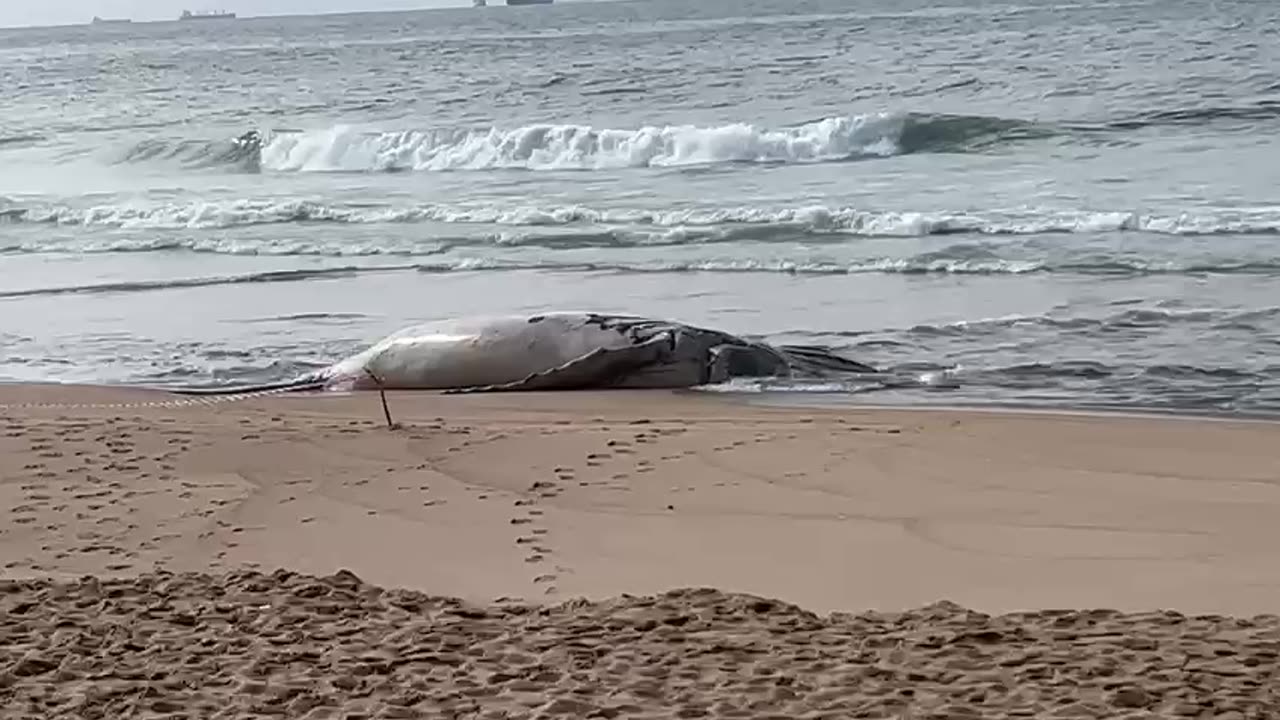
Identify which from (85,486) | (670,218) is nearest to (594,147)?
(670,218)

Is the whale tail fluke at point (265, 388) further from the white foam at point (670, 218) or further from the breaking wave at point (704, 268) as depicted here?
the white foam at point (670, 218)

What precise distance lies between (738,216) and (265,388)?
25.3 ft

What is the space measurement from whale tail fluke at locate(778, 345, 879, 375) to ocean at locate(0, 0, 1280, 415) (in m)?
0.22

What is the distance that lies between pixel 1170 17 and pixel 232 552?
4554 cm

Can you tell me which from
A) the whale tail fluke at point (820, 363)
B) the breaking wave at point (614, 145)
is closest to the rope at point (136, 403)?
the whale tail fluke at point (820, 363)

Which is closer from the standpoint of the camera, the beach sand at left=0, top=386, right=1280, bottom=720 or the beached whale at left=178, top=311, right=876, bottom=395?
the beach sand at left=0, top=386, right=1280, bottom=720

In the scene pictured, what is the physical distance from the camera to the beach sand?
3990 millimetres

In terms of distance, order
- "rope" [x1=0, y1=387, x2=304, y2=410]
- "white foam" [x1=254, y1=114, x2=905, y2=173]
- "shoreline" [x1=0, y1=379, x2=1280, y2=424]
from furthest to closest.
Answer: "white foam" [x1=254, y1=114, x2=905, y2=173], "rope" [x1=0, y1=387, x2=304, y2=410], "shoreline" [x1=0, y1=379, x2=1280, y2=424]

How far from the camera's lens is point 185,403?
894 cm

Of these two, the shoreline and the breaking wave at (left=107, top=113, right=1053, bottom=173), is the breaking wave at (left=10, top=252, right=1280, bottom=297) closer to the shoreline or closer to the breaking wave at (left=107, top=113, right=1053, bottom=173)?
the shoreline

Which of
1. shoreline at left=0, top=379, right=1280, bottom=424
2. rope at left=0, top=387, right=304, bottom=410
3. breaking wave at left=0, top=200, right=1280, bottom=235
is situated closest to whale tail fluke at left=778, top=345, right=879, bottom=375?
shoreline at left=0, top=379, right=1280, bottom=424

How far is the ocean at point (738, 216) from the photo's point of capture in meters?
10.2

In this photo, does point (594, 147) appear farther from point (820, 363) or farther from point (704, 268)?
point (820, 363)

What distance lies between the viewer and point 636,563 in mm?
5469
